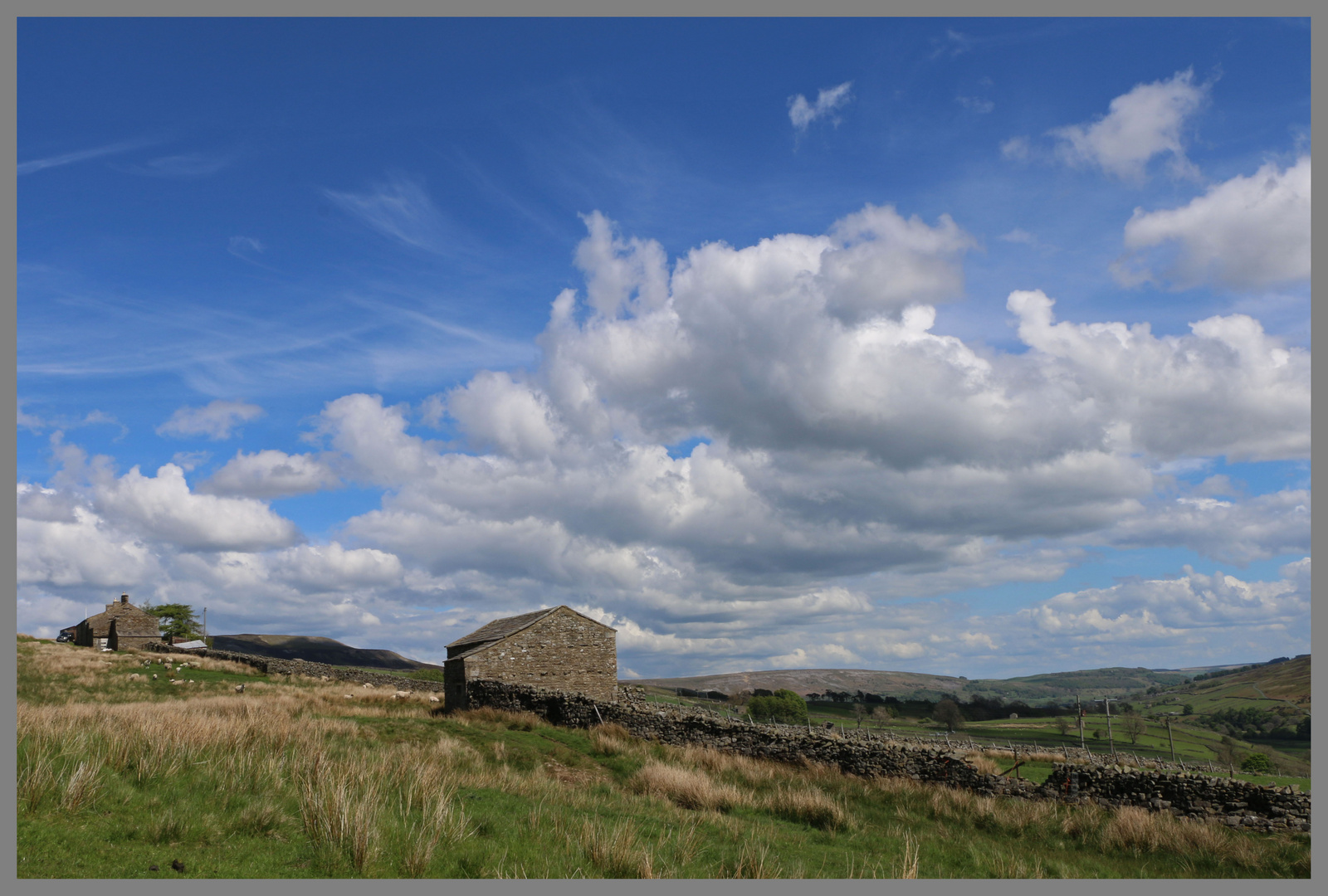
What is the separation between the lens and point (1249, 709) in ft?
464

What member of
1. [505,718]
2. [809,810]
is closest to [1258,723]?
[505,718]

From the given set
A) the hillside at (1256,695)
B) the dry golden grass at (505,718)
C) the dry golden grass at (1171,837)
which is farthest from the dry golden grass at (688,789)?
the hillside at (1256,695)

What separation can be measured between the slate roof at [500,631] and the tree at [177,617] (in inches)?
3130

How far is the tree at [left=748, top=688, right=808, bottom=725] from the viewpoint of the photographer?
331ft

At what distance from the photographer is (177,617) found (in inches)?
4067

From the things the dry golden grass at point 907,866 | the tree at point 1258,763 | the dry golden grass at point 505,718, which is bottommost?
the tree at point 1258,763

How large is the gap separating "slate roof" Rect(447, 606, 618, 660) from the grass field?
464 inches

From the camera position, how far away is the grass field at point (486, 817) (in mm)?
7711

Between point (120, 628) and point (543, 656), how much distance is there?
57081 mm

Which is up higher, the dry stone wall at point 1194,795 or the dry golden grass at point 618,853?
the dry golden grass at point 618,853

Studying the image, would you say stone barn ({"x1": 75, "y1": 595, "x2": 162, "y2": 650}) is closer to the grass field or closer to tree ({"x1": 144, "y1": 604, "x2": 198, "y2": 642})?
tree ({"x1": 144, "y1": 604, "x2": 198, "y2": 642})

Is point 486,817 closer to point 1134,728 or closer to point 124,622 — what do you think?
point 124,622

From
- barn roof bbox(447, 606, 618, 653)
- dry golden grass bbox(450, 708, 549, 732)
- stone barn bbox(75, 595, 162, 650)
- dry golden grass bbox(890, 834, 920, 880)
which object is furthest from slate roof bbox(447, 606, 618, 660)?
stone barn bbox(75, 595, 162, 650)

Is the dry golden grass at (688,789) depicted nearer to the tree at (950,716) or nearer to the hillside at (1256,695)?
the tree at (950,716)
